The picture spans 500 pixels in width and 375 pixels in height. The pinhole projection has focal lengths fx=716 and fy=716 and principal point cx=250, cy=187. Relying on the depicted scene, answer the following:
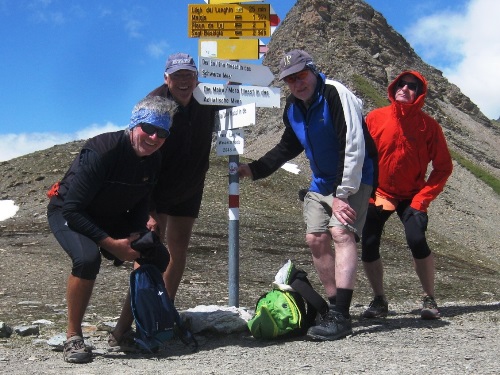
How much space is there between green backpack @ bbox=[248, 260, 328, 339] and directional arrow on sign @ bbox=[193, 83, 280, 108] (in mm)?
1837

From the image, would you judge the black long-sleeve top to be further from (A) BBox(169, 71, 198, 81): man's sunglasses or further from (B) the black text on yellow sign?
(B) the black text on yellow sign

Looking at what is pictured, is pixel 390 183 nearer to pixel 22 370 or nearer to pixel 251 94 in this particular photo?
pixel 251 94

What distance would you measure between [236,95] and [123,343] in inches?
110

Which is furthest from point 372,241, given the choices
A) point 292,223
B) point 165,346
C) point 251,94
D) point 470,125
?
point 470,125

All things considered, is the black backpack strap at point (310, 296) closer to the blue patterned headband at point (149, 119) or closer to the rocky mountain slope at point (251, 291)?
the rocky mountain slope at point (251, 291)

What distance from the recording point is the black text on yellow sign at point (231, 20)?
7.63 meters

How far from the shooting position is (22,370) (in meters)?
5.63

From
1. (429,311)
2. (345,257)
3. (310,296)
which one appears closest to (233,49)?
(345,257)

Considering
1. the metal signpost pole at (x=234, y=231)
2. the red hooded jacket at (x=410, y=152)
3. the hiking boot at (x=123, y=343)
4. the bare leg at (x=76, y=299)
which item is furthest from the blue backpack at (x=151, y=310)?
the red hooded jacket at (x=410, y=152)

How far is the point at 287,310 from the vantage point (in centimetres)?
670

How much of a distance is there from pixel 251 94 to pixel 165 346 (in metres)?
2.76

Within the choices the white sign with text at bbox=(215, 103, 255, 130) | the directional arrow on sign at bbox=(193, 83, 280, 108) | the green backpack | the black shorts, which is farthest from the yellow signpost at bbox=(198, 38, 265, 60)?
the green backpack

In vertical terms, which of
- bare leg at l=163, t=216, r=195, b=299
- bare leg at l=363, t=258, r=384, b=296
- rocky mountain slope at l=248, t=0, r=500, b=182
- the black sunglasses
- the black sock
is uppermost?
rocky mountain slope at l=248, t=0, r=500, b=182

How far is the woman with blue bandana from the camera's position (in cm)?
589
